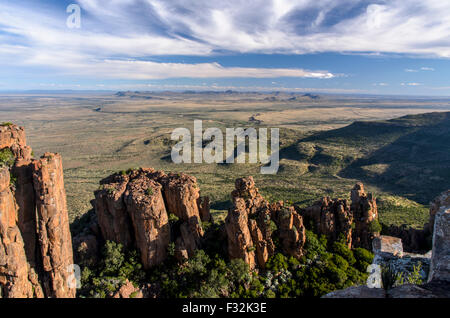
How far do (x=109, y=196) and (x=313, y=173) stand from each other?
91.3 m

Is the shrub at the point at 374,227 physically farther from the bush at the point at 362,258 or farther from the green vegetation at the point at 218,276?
the green vegetation at the point at 218,276

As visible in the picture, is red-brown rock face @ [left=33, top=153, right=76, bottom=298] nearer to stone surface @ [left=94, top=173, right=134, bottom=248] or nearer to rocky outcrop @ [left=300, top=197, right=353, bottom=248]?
stone surface @ [left=94, top=173, right=134, bottom=248]

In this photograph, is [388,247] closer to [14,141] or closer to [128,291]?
[128,291]

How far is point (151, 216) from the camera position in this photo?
27.3 meters

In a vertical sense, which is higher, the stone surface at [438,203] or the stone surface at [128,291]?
the stone surface at [438,203]

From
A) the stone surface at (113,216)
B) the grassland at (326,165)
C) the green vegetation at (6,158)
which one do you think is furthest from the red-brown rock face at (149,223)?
the grassland at (326,165)

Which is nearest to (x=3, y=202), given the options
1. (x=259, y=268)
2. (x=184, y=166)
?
(x=259, y=268)

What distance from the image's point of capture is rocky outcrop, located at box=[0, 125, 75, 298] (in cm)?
2219

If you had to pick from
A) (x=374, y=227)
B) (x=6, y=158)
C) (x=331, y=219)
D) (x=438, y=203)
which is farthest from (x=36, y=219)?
(x=438, y=203)

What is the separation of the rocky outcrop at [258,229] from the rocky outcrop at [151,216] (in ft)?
14.9

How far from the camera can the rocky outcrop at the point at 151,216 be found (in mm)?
27531

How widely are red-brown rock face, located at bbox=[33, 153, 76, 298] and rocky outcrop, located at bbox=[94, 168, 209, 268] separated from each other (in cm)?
478

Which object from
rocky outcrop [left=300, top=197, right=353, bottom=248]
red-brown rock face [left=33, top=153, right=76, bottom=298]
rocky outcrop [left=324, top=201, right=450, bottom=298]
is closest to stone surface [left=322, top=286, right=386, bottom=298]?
rocky outcrop [left=324, top=201, right=450, bottom=298]

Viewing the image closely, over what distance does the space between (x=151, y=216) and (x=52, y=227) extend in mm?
9064
